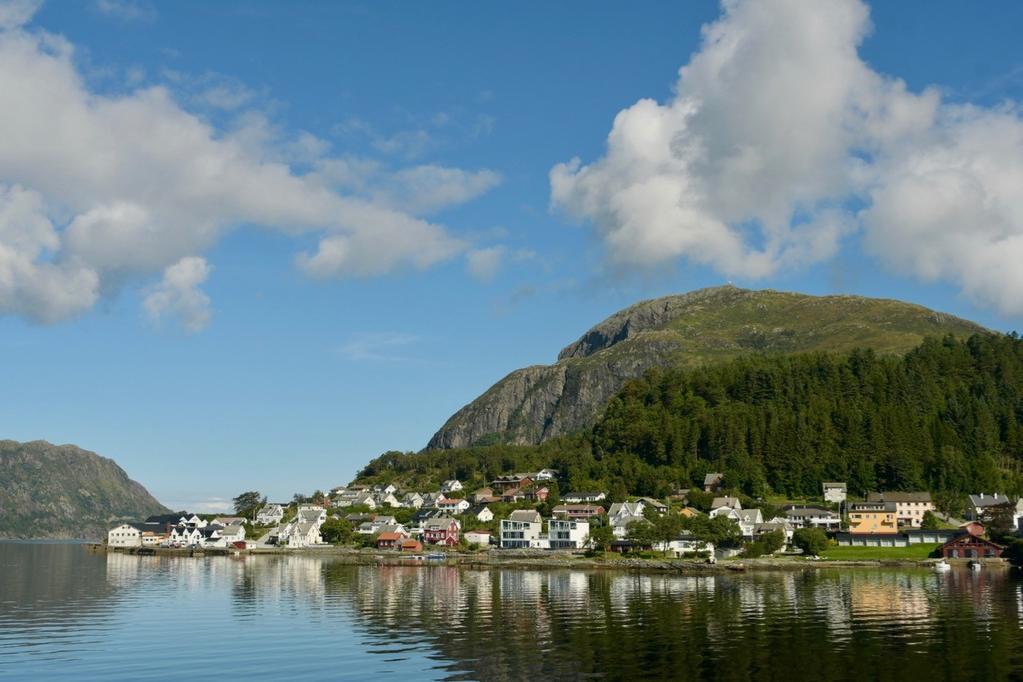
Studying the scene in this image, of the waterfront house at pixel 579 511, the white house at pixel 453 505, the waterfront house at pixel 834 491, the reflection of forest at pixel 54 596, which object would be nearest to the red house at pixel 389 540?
the white house at pixel 453 505

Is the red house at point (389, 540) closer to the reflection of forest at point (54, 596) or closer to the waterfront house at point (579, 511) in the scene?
the waterfront house at point (579, 511)

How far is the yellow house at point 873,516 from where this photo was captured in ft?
464

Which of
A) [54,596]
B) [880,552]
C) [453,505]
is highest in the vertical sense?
[453,505]

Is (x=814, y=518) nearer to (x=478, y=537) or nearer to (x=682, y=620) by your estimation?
(x=478, y=537)

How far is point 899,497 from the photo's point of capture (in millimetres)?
146375

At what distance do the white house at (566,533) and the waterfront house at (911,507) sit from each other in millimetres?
50868

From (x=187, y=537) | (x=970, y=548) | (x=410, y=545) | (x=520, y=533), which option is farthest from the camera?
(x=187, y=537)

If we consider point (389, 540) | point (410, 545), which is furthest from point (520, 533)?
point (389, 540)

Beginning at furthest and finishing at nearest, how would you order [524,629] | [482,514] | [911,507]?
1. [482,514]
2. [911,507]
3. [524,629]

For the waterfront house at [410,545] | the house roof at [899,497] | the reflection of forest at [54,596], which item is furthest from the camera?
the waterfront house at [410,545]

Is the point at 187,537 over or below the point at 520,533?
below

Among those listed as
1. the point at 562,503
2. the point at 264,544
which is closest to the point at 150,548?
the point at 264,544

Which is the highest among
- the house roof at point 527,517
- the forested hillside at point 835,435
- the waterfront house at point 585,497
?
the forested hillside at point 835,435

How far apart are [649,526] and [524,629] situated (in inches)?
2756
